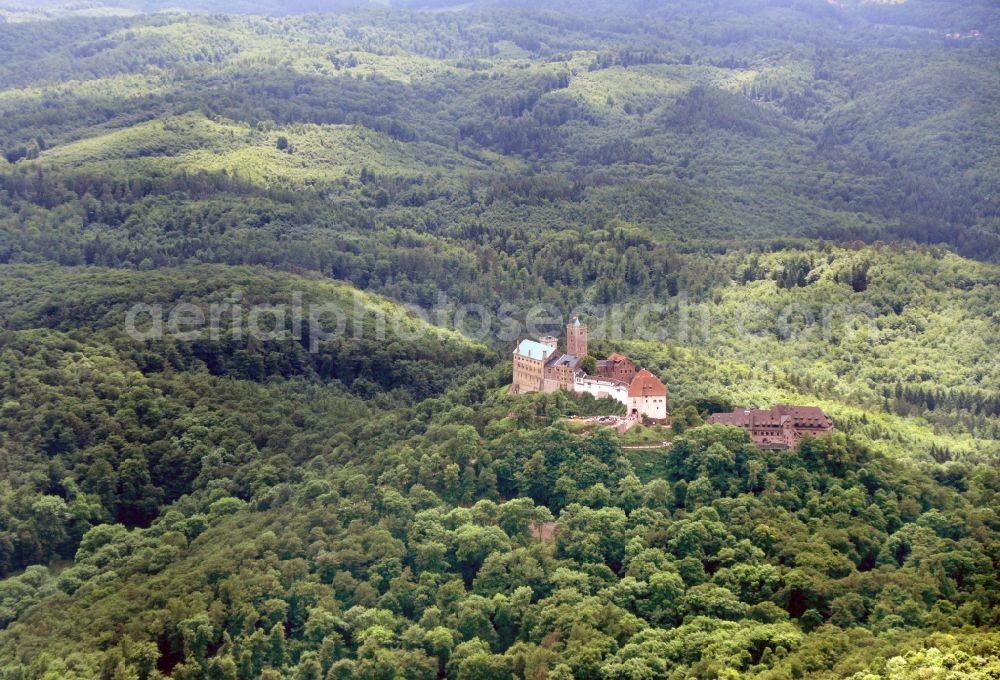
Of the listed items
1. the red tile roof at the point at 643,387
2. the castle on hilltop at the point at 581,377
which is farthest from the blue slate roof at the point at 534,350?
the red tile roof at the point at 643,387

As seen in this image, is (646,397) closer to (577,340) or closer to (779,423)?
(577,340)

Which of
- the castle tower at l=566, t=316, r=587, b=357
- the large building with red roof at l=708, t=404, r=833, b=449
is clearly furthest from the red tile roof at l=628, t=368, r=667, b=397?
the castle tower at l=566, t=316, r=587, b=357

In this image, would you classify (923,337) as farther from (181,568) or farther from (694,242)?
(181,568)

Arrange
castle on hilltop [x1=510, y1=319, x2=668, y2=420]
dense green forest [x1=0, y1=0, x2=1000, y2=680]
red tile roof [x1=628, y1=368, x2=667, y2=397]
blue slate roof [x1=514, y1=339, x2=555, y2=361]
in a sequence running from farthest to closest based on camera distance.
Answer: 1. blue slate roof [x1=514, y1=339, x2=555, y2=361]
2. castle on hilltop [x1=510, y1=319, x2=668, y2=420]
3. red tile roof [x1=628, y1=368, x2=667, y2=397]
4. dense green forest [x1=0, y1=0, x2=1000, y2=680]

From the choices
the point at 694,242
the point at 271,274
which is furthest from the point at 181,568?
the point at 694,242

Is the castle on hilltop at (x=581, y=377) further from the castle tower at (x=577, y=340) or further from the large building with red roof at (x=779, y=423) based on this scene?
the large building with red roof at (x=779, y=423)

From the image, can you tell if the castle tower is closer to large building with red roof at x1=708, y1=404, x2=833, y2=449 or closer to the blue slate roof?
the blue slate roof
